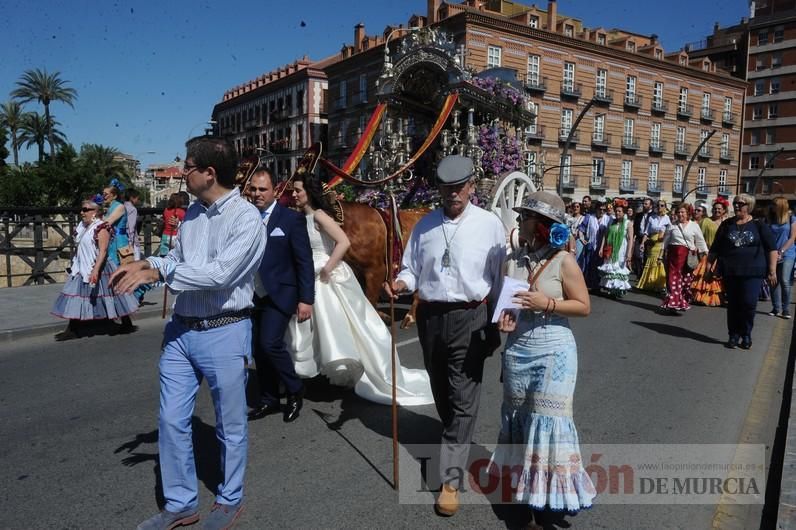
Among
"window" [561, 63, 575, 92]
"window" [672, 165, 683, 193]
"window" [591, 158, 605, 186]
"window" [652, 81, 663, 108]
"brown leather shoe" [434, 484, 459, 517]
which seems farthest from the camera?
"window" [672, 165, 683, 193]

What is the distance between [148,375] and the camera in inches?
242

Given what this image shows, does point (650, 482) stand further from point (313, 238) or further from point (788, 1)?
point (788, 1)

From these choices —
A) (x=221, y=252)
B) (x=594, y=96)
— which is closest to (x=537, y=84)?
(x=594, y=96)

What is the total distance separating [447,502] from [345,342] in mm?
1926

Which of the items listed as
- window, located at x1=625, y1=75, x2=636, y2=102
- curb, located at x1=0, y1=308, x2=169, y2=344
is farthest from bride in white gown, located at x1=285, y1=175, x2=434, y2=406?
window, located at x1=625, y1=75, x2=636, y2=102

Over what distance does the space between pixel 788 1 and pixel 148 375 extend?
77.8 meters

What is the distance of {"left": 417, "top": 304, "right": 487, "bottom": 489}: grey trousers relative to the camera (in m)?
3.43

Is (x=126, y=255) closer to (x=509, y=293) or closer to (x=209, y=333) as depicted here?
(x=209, y=333)

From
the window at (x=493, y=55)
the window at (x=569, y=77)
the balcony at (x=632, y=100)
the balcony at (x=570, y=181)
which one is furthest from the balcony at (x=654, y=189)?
the window at (x=493, y=55)

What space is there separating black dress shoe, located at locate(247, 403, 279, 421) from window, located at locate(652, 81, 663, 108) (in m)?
51.8

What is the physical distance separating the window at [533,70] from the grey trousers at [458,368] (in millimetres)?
40625

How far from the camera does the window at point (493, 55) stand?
38875mm

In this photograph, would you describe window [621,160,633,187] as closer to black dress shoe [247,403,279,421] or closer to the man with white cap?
black dress shoe [247,403,279,421]

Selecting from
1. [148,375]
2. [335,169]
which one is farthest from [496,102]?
[148,375]
